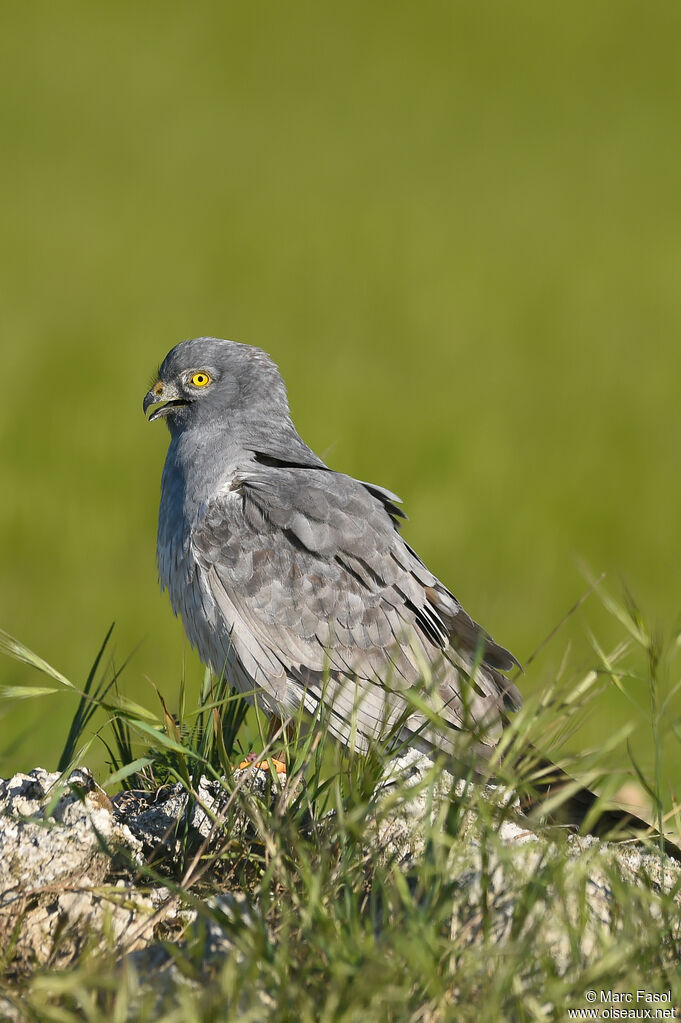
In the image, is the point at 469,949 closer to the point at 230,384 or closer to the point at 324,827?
the point at 324,827

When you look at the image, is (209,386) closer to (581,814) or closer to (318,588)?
(318,588)

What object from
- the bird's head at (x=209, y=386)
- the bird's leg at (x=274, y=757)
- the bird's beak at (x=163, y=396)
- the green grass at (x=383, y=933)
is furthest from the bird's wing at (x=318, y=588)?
the green grass at (x=383, y=933)

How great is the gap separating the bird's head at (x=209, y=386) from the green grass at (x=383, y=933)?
2084mm

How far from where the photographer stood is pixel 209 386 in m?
4.51

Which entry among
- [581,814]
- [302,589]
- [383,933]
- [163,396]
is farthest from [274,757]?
[163,396]

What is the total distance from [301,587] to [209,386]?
1031mm

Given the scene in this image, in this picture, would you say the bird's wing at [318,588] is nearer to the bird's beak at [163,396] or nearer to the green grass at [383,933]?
the bird's beak at [163,396]

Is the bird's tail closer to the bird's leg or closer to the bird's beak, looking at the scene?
the bird's leg

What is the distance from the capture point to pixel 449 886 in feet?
6.98

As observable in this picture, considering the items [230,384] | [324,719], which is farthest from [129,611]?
[324,719]

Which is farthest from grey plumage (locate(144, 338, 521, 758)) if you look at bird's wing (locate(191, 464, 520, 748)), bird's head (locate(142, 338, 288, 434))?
bird's head (locate(142, 338, 288, 434))

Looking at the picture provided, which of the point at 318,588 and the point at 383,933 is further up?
the point at 318,588

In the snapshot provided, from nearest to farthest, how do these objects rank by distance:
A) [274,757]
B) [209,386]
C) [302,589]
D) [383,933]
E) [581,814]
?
[383,933] < [581,814] < [274,757] < [302,589] < [209,386]

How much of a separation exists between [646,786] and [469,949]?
76cm
